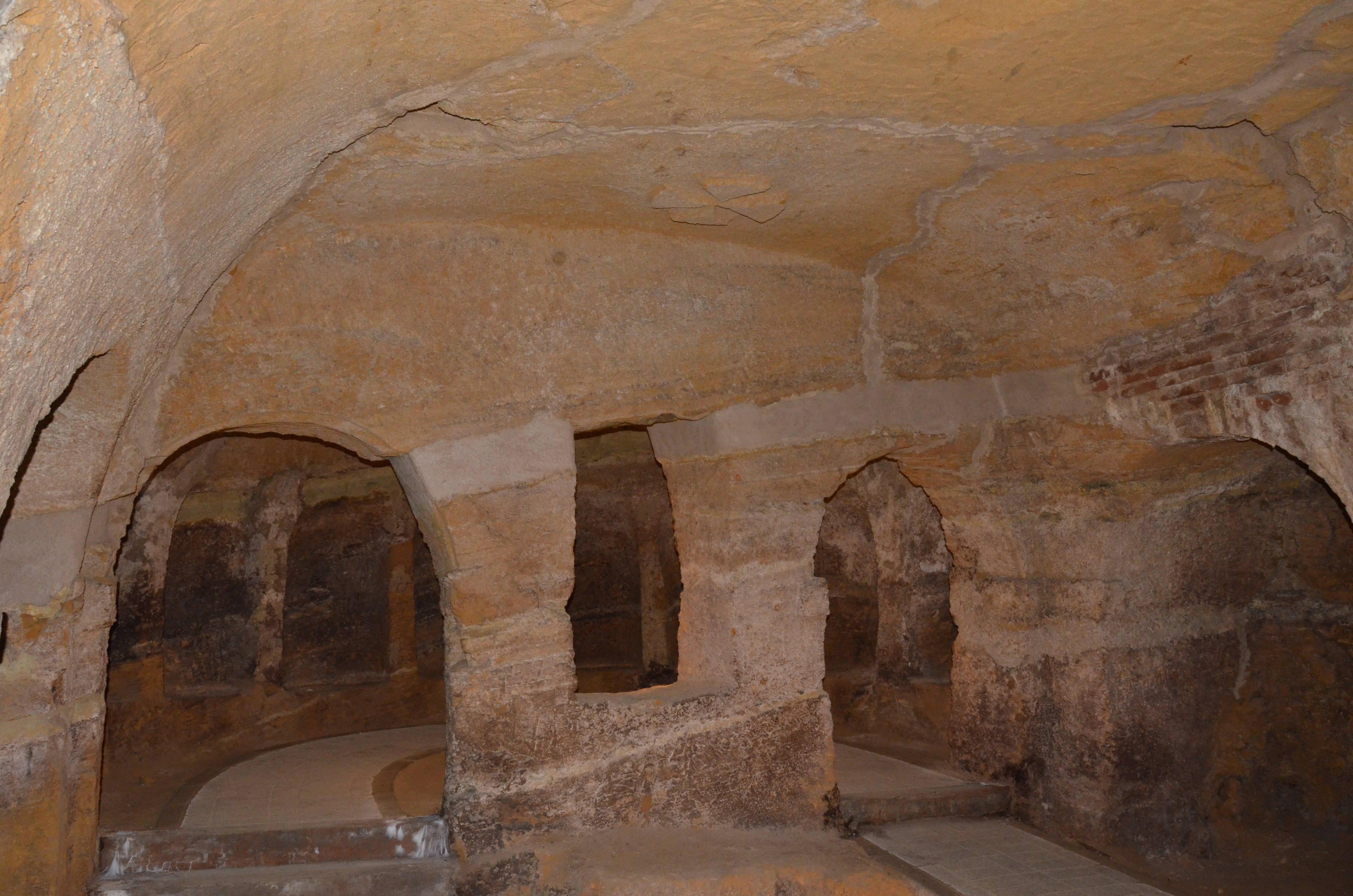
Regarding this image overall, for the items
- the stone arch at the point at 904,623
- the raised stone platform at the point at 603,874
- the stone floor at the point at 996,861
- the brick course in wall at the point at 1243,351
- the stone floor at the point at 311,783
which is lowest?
the stone floor at the point at 996,861

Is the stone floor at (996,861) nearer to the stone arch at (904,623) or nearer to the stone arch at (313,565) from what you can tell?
the stone arch at (904,623)

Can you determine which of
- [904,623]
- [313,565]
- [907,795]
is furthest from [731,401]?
[313,565]

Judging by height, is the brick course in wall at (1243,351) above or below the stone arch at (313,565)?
above

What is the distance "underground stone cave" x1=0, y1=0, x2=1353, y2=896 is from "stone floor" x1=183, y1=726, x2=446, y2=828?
0.05 m

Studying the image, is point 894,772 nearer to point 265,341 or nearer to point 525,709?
point 525,709

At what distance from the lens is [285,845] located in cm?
419

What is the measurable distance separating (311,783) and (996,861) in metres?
3.42

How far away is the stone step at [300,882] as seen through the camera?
3.82 metres

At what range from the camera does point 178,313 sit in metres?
3.37

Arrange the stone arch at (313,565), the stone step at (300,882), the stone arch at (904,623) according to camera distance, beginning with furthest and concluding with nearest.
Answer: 1. the stone arch at (904,623)
2. the stone arch at (313,565)
3. the stone step at (300,882)

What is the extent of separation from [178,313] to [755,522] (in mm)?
2599

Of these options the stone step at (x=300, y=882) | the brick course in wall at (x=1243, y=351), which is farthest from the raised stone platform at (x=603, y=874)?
the brick course in wall at (x=1243, y=351)

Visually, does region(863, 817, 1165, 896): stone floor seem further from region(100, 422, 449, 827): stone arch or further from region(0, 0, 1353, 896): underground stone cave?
region(100, 422, 449, 827): stone arch

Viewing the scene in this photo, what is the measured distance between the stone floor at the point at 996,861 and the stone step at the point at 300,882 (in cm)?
204
